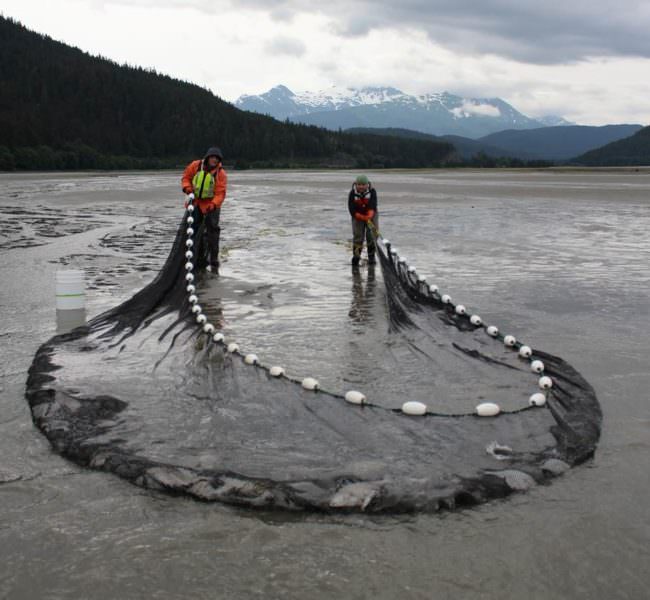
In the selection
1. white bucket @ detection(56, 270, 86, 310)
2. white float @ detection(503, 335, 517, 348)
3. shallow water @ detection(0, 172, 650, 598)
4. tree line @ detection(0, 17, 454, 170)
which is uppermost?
tree line @ detection(0, 17, 454, 170)

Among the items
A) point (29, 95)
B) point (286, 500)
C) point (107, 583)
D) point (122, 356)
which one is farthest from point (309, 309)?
point (29, 95)

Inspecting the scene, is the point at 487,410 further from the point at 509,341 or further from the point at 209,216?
the point at 209,216

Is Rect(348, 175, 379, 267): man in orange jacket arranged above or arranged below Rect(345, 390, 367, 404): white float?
above

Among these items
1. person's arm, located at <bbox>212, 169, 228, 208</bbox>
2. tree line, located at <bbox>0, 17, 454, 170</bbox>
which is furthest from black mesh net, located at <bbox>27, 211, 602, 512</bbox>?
tree line, located at <bbox>0, 17, 454, 170</bbox>

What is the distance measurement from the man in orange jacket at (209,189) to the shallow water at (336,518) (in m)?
0.67

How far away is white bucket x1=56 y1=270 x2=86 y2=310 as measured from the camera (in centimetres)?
748

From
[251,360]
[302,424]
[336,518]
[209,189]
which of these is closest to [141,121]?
[209,189]

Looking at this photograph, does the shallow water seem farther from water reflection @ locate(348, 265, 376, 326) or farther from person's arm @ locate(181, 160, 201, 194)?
person's arm @ locate(181, 160, 201, 194)

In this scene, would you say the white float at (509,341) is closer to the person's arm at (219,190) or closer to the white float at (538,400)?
the white float at (538,400)

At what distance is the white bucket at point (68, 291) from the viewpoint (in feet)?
24.6

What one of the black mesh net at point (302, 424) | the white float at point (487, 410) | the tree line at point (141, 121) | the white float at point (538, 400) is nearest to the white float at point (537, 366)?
the black mesh net at point (302, 424)

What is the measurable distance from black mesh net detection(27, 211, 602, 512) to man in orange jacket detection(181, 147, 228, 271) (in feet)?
13.8

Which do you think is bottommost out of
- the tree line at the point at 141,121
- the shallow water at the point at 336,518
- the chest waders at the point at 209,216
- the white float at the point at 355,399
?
the shallow water at the point at 336,518

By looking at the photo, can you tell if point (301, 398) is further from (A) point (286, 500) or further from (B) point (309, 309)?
(B) point (309, 309)
